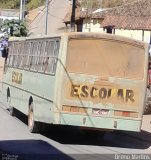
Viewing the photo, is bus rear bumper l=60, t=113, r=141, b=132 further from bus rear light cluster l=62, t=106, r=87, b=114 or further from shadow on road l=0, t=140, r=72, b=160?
shadow on road l=0, t=140, r=72, b=160

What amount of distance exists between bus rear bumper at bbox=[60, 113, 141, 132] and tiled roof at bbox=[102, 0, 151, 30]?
14.5 m

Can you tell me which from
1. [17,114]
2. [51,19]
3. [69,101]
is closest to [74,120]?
[69,101]

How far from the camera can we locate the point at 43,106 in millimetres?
15406

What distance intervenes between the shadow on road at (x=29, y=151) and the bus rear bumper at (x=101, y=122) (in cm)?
80

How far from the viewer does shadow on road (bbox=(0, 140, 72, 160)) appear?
12.0 metres

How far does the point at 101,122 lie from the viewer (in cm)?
1452

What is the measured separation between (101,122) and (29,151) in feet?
7.91

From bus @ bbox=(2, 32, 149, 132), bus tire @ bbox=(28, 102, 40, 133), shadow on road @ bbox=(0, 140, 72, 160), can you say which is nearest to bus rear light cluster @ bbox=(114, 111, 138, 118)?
bus @ bbox=(2, 32, 149, 132)

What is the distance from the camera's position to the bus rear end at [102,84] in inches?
565

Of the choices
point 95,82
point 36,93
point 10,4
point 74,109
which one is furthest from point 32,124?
point 10,4

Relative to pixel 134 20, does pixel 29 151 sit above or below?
below

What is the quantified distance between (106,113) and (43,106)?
5.91 ft

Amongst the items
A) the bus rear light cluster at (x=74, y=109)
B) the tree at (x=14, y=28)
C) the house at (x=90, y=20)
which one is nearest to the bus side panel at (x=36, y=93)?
the bus rear light cluster at (x=74, y=109)

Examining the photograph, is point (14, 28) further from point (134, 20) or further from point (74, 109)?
point (74, 109)
